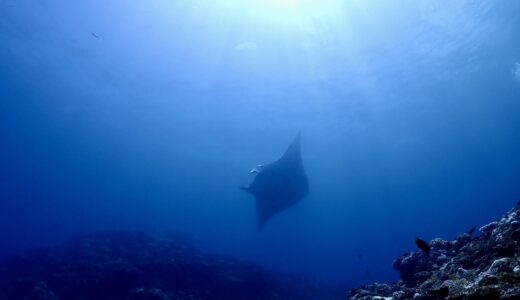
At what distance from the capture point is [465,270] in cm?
535

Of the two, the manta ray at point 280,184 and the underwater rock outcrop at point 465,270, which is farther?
the manta ray at point 280,184

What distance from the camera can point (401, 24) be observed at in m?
24.6

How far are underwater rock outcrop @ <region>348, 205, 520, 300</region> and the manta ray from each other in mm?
10354

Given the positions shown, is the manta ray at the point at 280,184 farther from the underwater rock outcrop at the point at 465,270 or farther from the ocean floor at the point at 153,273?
the underwater rock outcrop at the point at 465,270

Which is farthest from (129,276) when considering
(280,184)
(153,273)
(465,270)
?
(465,270)

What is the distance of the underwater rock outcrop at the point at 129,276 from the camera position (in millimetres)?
15328

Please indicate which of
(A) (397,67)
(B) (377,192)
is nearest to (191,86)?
(A) (397,67)

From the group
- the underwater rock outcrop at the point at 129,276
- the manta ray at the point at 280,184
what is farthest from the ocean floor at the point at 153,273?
the manta ray at the point at 280,184

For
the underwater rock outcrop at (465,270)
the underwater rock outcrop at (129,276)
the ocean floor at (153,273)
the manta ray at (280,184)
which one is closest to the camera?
the underwater rock outcrop at (465,270)

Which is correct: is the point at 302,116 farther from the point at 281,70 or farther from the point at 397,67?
the point at 397,67

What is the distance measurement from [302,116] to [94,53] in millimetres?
20589

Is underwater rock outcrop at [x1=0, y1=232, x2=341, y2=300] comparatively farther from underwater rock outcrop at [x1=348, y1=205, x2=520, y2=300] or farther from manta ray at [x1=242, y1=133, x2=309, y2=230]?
underwater rock outcrop at [x1=348, y1=205, x2=520, y2=300]

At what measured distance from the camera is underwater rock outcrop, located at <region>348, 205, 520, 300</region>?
3.24 metres

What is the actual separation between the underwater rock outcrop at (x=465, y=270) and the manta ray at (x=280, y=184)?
10.4m
